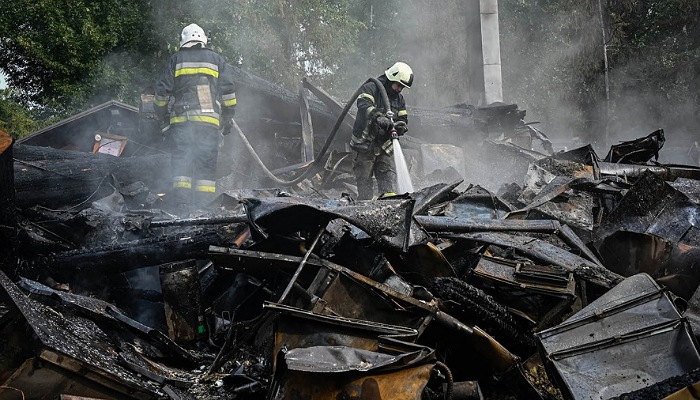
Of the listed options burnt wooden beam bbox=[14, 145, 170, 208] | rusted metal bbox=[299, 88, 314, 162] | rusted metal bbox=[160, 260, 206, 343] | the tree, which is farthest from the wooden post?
the tree

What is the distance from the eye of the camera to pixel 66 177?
5.76m

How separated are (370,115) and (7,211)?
3.90m

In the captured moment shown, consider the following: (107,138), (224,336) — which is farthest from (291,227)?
(107,138)

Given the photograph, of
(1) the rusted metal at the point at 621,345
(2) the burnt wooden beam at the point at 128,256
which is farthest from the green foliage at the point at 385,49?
(1) the rusted metal at the point at 621,345

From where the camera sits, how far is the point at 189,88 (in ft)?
20.0

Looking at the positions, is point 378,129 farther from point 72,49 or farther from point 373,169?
point 72,49

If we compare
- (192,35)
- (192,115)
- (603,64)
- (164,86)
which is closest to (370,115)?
(192,115)

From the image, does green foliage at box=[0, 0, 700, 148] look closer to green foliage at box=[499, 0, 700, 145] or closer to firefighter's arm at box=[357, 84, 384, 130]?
green foliage at box=[499, 0, 700, 145]

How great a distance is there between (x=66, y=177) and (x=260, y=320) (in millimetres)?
3908

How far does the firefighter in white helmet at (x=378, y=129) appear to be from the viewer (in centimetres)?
628

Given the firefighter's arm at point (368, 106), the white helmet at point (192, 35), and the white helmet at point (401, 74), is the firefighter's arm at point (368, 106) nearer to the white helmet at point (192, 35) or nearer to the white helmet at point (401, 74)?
the white helmet at point (401, 74)

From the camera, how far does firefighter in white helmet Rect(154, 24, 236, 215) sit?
6020mm

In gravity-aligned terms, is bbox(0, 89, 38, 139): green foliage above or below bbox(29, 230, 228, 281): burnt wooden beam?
above

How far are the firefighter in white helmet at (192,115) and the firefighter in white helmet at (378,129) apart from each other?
1.78 m
